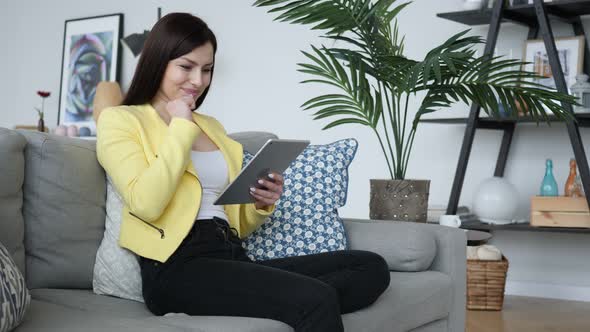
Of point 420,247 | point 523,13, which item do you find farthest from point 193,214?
point 523,13

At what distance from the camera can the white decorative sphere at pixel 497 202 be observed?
3861mm

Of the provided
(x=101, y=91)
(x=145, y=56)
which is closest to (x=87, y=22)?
(x=101, y=91)

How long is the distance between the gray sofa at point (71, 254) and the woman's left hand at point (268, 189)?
0.37 meters

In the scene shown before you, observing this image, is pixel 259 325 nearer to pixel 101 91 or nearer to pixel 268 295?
pixel 268 295

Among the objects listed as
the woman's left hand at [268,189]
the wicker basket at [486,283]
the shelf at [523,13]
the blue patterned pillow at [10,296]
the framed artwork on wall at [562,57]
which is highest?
the shelf at [523,13]

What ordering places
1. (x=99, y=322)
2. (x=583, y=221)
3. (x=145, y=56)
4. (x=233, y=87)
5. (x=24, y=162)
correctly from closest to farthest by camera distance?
(x=99, y=322), (x=24, y=162), (x=145, y=56), (x=583, y=221), (x=233, y=87)

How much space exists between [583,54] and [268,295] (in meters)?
2.78

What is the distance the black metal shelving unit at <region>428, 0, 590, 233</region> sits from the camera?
→ 366cm

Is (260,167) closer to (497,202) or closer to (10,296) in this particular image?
(10,296)

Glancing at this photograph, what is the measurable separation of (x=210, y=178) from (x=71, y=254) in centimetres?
39

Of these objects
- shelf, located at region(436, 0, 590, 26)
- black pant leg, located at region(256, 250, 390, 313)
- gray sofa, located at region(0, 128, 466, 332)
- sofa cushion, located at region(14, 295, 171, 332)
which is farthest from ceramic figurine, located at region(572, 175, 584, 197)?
sofa cushion, located at region(14, 295, 171, 332)

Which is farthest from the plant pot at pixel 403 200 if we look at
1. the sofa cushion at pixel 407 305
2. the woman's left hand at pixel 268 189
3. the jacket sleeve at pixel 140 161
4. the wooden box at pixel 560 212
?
the wooden box at pixel 560 212

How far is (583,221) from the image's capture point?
12.0ft

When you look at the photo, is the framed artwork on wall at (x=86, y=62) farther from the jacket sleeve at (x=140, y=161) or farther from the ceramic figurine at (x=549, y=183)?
the jacket sleeve at (x=140, y=161)
